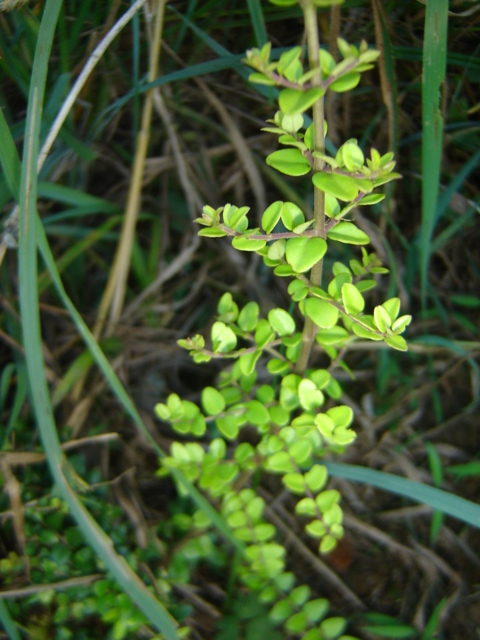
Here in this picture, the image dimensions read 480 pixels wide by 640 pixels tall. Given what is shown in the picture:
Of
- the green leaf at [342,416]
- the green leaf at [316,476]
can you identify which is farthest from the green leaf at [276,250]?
the green leaf at [316,476]

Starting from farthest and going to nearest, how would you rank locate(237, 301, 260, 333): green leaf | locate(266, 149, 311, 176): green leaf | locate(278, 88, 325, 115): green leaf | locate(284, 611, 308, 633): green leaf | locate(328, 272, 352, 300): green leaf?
locate(284, 611, 308, 633): green leaf < locate(237, 301, 260, 333): green leaf < locate(328, 272, 352, 300): green leaf < locate(266, 149, 311, 176): green leaf < locate(278, 88, 325, 115): green leaf

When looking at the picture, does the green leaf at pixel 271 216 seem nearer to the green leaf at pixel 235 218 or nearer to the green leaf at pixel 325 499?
the green leaf at pixel 235 218

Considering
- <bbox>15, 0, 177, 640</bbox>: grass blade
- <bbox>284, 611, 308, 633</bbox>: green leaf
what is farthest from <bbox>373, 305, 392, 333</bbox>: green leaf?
<bbox>284, 611, 308, 633</bbox>: green leaf

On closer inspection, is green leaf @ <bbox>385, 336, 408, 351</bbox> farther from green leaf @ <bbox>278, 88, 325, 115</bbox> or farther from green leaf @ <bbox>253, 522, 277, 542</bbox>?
green leaf @ <bbox>253, 522, 277, 542</bbox>

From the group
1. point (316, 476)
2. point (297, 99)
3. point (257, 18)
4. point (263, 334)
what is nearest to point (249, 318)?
point (263, 334)

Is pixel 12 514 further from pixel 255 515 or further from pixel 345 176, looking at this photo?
pixel 345 176

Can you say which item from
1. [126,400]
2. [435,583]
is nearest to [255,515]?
[126,400]
